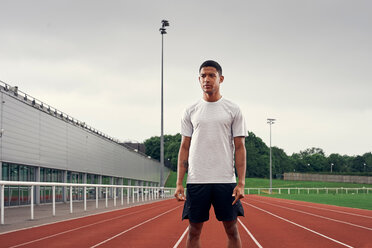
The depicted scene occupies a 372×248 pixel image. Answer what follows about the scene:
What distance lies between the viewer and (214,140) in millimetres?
3869

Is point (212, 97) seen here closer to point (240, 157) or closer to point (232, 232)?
point (240, 157)

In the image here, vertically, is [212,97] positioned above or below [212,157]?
above

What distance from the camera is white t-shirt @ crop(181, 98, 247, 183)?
12.6 feet

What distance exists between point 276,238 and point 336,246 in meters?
1.34

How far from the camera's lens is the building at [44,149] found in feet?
68.4

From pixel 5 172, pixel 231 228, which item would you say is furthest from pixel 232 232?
pixel 5 172

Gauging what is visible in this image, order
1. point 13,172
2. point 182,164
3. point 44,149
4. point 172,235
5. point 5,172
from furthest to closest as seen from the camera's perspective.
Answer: point 44,149
point 13,172
point 5,172
point 172,235
point 182,164

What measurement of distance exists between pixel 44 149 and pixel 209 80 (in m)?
23.4

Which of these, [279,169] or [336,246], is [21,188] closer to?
[336,246]

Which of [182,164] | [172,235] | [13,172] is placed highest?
[182,164]

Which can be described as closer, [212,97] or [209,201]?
[209,201]

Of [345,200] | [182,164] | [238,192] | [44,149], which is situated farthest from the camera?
[345,200]

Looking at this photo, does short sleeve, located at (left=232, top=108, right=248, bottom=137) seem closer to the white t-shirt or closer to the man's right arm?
the white t-shirt

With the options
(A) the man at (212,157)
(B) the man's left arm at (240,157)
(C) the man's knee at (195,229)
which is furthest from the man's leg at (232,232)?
(B) the man's left arm at (240,157)
